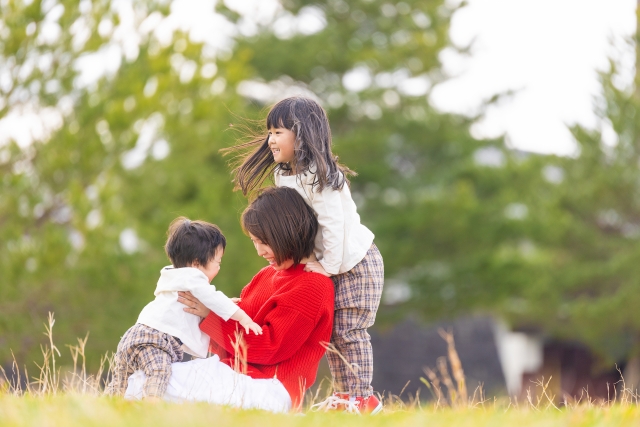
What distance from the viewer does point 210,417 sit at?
2.11 meters

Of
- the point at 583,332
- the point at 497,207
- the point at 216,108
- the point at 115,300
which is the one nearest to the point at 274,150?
the point at 115,300

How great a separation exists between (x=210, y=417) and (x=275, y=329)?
120 cm

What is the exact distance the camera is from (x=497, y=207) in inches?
567

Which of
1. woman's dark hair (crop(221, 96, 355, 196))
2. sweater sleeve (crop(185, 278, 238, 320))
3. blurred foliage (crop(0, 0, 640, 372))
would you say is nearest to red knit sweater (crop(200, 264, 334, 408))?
sweater sleeve (crop(185, 278, 238, 320))

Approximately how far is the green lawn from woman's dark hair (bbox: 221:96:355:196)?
1.20 m

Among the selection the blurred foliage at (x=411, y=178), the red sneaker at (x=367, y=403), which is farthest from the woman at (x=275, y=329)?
the blurred foliage at (x=411, y=178)

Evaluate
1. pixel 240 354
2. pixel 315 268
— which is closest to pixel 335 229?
pixel 315 268

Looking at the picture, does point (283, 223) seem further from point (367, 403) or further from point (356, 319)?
point (367, 403)

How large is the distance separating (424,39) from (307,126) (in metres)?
11.7

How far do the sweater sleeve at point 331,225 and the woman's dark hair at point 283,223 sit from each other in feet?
0.20

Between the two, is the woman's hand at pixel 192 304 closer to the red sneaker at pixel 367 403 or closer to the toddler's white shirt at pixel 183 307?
the toddler's white shirt at pixel 183 307

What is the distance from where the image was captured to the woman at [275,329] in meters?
3.17

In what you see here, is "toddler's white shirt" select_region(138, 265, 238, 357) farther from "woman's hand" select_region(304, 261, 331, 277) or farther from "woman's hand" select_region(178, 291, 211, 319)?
"woman's hand" select_region(304, 261, 331, 277)

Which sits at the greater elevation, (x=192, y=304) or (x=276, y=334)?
(x=192, y=304)
